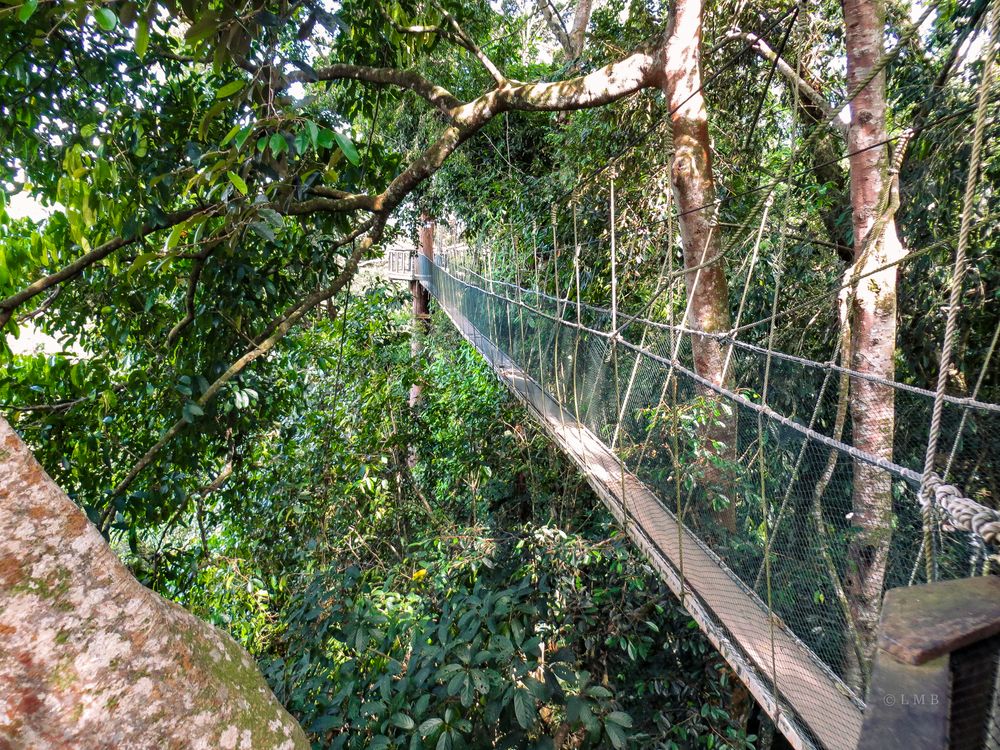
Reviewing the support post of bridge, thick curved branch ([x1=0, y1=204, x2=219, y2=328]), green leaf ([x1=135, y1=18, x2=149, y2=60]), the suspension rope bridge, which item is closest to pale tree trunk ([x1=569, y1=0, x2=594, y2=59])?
the support post of bridge

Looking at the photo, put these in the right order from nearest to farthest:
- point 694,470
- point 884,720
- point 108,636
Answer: point 884,720, point 108,636, point 694,470

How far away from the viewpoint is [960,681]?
369mm

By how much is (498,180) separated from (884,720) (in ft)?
17.3

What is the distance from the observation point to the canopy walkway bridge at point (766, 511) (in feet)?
3.89

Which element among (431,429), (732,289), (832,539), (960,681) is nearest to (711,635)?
(832,539)

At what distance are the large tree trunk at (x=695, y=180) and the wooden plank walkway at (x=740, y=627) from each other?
0.65 metres

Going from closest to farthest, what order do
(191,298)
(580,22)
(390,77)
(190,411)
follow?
(190,411), (191,298), (390,77), (580,22)

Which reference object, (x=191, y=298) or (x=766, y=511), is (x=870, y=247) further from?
(x=191, y=298)

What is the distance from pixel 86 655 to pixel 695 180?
2.57 m

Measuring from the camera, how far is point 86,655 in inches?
25.6

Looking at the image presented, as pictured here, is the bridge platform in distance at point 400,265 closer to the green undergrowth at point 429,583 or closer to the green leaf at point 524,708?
the green undergrowth at point 429,583

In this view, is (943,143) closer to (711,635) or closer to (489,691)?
(711,635)

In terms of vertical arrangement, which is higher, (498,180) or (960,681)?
(498,180)

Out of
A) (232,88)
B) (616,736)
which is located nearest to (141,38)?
(232,88)
